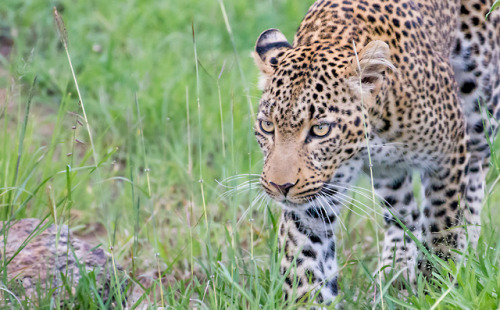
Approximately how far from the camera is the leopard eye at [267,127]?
485 centimetres

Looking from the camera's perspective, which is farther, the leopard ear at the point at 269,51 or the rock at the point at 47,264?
the leopard ear at the point at 269,51

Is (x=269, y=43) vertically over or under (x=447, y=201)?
over

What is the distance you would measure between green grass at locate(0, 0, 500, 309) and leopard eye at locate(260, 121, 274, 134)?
13cm

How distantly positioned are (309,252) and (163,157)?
268 centimetres

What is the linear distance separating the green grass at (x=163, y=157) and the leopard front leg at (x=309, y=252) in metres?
0.12

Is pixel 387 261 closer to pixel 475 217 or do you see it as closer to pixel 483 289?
pixel 475 217

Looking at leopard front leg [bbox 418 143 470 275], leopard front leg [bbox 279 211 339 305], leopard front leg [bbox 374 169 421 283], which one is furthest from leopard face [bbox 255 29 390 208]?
leopard front leg [bbox 374 169 421 283]

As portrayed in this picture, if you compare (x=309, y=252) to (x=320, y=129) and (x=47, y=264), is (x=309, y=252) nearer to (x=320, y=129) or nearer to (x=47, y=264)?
(x=320, y=129)

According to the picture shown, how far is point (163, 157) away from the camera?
7.56 m

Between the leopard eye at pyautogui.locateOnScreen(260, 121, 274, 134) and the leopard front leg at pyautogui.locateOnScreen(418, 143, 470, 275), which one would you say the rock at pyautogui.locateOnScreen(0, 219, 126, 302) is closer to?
the leopard eye at pyautogui.locateOnScreen(260, 121, 274, 134)

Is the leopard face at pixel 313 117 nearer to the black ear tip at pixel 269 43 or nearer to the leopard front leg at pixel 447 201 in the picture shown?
the black ear tip at pixel 269 43

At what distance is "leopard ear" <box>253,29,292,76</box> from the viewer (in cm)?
512

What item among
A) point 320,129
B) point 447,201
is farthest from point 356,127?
point 447,201

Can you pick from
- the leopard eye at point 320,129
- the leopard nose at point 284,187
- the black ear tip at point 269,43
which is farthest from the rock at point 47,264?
the black ear tip at point 269,43
